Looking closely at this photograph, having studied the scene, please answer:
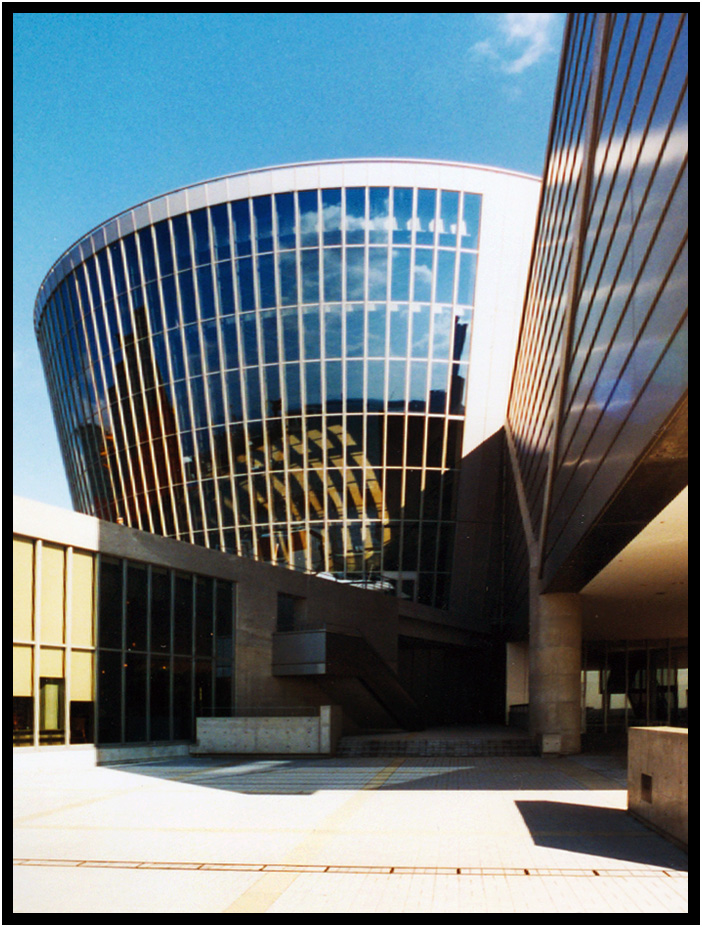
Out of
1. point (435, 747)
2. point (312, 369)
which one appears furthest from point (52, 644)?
point (312, 369)

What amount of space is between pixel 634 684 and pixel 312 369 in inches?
818

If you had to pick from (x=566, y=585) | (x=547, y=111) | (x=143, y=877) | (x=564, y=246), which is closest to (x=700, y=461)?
(x=143, y=877)

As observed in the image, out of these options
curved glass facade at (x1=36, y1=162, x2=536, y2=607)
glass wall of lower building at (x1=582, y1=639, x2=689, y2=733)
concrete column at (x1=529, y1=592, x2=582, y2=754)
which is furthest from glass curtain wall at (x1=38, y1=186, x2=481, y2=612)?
concrete column at (x1=529, y1=592, x2=582, y2=754)

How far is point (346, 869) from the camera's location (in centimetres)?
938

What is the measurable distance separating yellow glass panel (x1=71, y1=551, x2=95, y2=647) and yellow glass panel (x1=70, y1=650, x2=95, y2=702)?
0.97 ft

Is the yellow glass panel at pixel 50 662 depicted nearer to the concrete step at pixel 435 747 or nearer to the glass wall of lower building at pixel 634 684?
the concrete step at pixel 435 747

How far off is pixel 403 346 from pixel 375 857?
35.3m

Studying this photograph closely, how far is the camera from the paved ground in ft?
26.5

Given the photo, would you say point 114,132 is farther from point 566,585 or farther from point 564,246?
point 566,585

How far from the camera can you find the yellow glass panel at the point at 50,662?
21.2 metres

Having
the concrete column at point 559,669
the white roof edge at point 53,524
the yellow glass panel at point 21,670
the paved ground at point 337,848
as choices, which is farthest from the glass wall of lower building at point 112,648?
the concrete column at point 559,669

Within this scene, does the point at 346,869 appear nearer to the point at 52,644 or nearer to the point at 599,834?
the point at 599,834

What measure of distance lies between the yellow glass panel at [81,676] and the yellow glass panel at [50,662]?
0.49m

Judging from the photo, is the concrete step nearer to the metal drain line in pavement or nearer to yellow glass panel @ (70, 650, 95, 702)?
yellow glass panel @ (70, 650, 95, 702)
